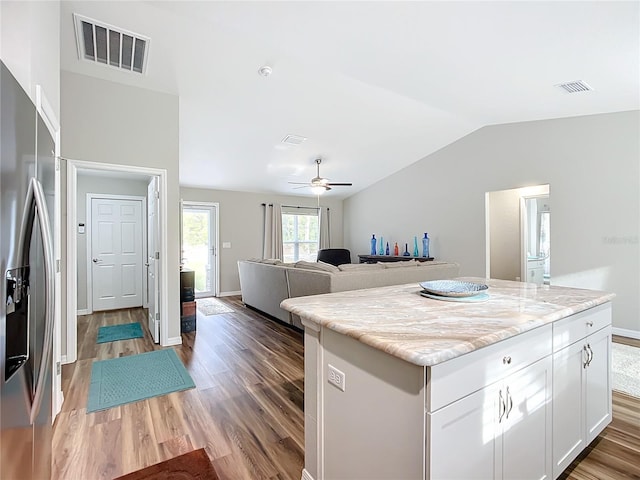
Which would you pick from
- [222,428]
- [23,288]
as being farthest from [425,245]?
[23,288]

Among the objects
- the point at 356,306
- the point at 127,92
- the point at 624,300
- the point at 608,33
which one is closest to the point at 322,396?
the point at 356,306

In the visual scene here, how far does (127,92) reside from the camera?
351 cm

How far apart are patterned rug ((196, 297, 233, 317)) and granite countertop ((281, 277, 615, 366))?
4005 millimetres

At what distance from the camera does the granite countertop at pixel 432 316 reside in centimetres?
105

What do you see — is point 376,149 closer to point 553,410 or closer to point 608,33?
point 608,33

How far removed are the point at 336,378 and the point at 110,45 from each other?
337 centimetres

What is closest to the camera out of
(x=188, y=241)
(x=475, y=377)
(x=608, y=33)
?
(x=475, y=377)

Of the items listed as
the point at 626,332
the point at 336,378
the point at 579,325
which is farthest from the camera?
the point at 626,332

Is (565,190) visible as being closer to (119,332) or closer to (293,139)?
(293,139)

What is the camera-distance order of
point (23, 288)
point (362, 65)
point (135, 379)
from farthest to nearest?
point (362, 65)
point (135, 379)
point (23, 288)

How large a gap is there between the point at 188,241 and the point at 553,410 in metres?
6.48

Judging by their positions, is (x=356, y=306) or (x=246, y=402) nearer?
(x=356, y=306)

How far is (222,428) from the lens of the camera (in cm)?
211

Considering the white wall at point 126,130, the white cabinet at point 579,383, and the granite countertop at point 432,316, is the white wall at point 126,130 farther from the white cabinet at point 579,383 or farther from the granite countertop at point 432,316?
the white cabinet at point 579,383
